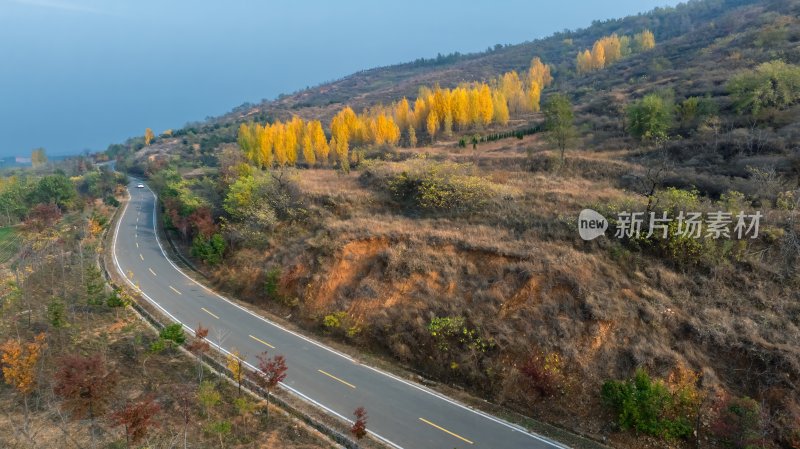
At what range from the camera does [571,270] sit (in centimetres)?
2039

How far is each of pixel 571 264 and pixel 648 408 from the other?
287 inches

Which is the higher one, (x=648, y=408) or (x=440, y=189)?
(x=440, y=189)

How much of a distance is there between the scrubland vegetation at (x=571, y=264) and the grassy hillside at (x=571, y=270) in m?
0.09

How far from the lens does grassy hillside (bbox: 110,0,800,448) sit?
1617cm

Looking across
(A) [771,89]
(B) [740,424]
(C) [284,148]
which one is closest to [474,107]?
(C) [284,148]

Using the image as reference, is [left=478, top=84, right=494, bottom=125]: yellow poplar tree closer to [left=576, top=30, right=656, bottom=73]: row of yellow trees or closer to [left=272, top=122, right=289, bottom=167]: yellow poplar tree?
[left=272, top=122, right=289, bottom=167]: yellow poplar tree

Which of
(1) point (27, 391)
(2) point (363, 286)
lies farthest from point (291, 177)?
(1) point (27, 391)

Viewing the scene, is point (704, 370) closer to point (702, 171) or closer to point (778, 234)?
point (778, 234)

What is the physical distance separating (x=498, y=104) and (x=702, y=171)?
37.3 metres

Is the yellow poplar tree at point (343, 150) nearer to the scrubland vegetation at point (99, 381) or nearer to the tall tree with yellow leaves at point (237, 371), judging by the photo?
Answer: the scrubland vegetation at point (99, 381)

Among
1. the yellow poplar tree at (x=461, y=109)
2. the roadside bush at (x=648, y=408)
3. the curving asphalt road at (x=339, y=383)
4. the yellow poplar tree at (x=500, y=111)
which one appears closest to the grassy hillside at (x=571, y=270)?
the roadside bush at (x=648, y=408)

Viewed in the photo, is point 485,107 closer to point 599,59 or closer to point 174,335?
point 174,335

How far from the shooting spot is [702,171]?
103ft

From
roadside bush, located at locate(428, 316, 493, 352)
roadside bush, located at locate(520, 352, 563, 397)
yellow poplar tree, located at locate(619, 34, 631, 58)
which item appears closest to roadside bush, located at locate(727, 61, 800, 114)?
roadside bush, located at locate(520, 352, 563, 397)
